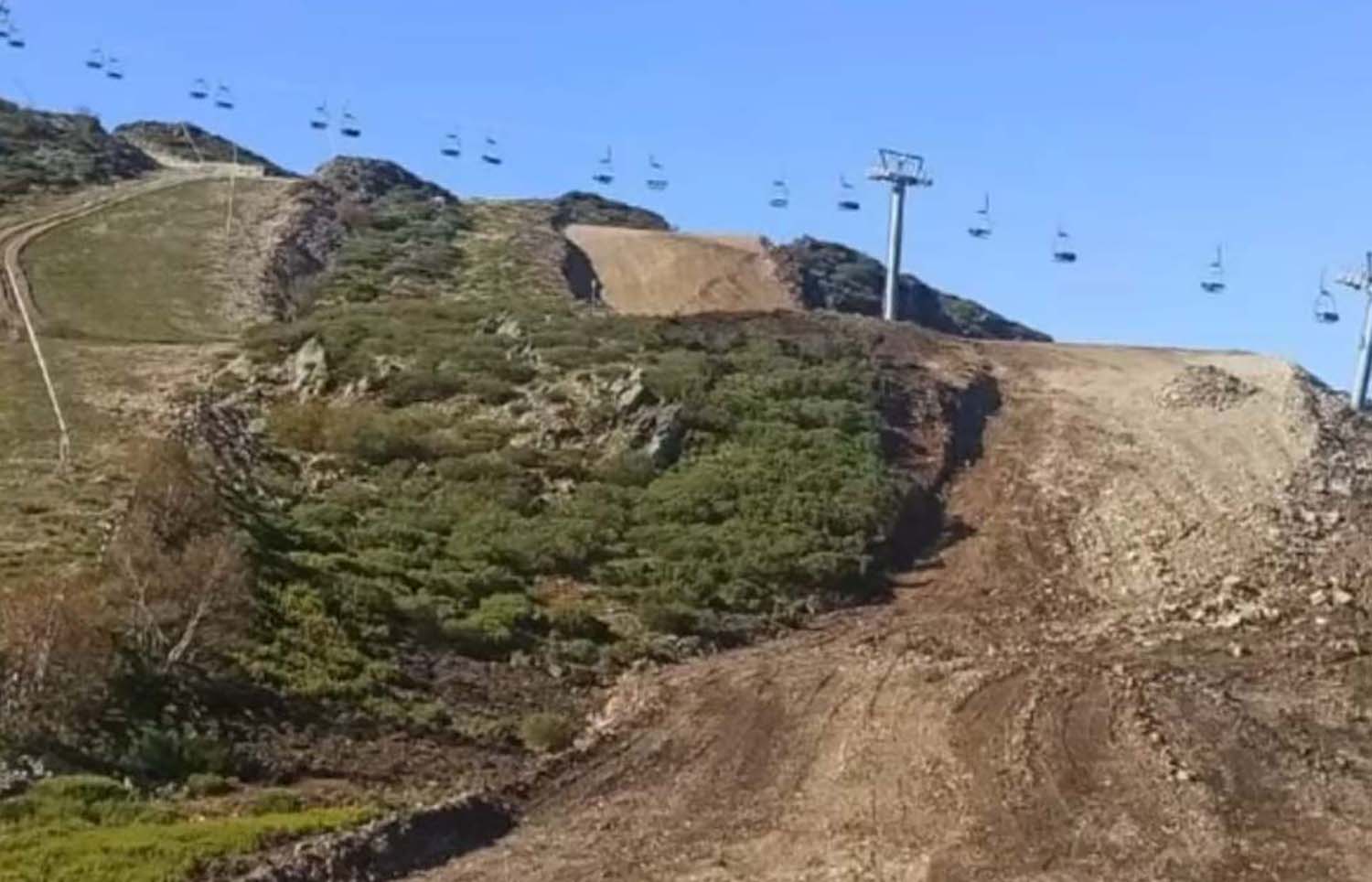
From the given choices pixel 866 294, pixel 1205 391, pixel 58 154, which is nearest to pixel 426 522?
pixel 1205 391

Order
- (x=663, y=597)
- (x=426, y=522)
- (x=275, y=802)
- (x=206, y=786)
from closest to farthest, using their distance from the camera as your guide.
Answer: (x=275, y=802) → (x=206, y=786) → (x=663, y=597) → (x=426, y=522)

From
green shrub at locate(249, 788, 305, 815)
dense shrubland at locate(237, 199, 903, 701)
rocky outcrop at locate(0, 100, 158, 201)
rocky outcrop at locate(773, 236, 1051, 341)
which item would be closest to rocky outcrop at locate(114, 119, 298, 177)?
rocky outcrop at locate(0, 100, 158, 201)

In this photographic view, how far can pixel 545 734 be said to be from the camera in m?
23.1

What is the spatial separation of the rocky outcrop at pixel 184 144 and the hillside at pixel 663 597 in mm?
45046

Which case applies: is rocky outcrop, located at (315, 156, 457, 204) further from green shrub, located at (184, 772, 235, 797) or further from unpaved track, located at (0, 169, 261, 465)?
green shrub, located at (184, 772, 235, 797)

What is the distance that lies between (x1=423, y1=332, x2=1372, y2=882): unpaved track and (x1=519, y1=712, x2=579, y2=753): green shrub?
53 centimetres

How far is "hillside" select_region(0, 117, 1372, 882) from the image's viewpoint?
19.8m

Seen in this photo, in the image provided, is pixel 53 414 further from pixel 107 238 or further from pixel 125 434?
pixel 107 238

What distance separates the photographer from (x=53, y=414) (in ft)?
114

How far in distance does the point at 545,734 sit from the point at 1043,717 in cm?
662

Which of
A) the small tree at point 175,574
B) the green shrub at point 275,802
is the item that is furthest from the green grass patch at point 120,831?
the small tree at point 175,574

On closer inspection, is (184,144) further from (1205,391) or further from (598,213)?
(1205,391)

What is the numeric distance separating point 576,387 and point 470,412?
249 centimetres

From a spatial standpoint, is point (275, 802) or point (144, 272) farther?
point (144, 272)
